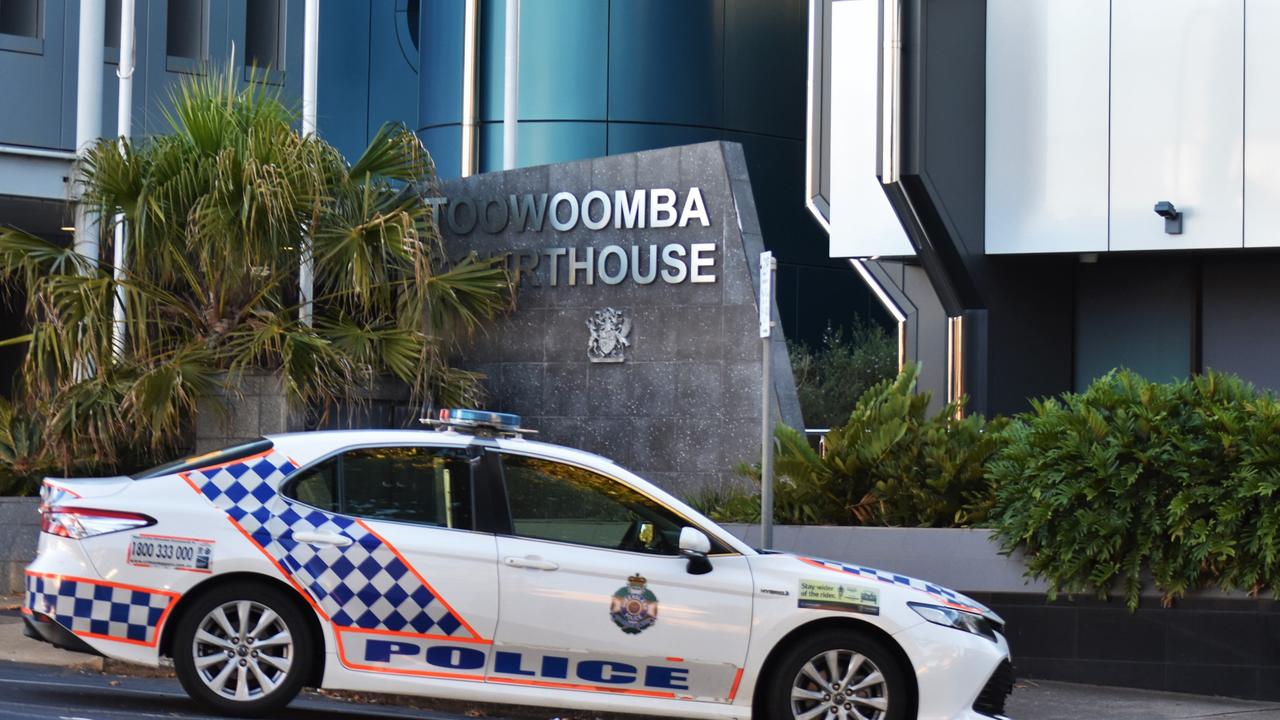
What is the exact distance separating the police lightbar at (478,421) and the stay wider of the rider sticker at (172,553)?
135cm

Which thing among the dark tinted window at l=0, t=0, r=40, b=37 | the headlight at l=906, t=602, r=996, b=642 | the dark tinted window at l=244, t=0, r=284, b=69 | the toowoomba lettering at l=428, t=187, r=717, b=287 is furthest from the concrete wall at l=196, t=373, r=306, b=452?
the dark tinted window at l=244, t=0, r=284, b=69

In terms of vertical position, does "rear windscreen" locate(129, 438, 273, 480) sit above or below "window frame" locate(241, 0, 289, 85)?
below

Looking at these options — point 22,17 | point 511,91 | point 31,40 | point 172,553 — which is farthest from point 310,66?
point 172,553

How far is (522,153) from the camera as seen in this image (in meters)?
25.1

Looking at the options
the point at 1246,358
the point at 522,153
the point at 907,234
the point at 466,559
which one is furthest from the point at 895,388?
the point at 522,153

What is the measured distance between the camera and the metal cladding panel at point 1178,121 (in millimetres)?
17172

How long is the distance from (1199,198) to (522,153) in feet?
35.8

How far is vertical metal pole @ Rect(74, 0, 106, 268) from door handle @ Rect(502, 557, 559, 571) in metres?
8.60

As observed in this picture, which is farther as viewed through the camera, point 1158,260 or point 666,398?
point 1158,260

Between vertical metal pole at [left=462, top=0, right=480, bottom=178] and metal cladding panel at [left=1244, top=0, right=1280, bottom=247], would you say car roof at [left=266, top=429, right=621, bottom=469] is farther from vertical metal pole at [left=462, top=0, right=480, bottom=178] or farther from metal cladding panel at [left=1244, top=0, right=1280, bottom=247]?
vertical metal pole at [left=462, top=0, right=480, bottom=178]

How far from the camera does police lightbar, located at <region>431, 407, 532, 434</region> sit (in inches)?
347

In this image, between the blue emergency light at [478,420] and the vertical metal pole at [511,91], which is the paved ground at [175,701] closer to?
the blue emergency light at [478,420]

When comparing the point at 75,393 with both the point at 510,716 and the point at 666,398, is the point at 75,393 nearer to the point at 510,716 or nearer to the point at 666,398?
the point at 666,398

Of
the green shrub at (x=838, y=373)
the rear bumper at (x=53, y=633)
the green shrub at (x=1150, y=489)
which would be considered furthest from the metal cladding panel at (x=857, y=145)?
the rear bumper at (x=53, y=633)
